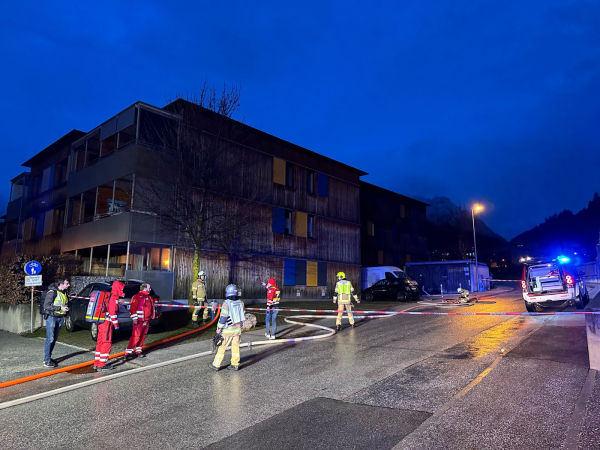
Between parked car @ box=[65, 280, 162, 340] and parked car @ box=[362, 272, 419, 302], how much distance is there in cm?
1656

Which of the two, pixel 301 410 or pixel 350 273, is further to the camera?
pixel 350 273

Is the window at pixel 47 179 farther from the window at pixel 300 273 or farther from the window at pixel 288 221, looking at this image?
the window at pixel 300 273

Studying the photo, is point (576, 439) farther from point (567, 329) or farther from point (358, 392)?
point (567, 329)

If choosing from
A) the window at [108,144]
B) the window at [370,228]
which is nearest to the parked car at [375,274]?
the window at [370,228]

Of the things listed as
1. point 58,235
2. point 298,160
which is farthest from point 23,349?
point 298,160

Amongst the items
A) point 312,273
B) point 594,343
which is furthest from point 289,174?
point 594,343

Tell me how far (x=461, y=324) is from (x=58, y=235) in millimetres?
23334

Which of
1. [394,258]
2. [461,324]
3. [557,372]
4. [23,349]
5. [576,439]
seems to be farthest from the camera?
[394,258]

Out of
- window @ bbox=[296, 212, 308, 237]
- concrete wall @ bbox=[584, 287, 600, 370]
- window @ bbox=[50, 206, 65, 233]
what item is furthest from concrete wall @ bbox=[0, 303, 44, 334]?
concrete wall @ bbox=[584, 287, 600, 370]

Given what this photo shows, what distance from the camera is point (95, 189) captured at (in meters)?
21.9

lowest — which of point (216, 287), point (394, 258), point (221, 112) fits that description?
point (216, 287)

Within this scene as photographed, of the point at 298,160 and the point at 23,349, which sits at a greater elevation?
the point at 298,160

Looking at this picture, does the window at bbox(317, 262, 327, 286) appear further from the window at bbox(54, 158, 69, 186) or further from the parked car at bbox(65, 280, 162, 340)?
the window at bbox(54, 158, 69, 186)

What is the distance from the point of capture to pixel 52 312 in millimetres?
9086
